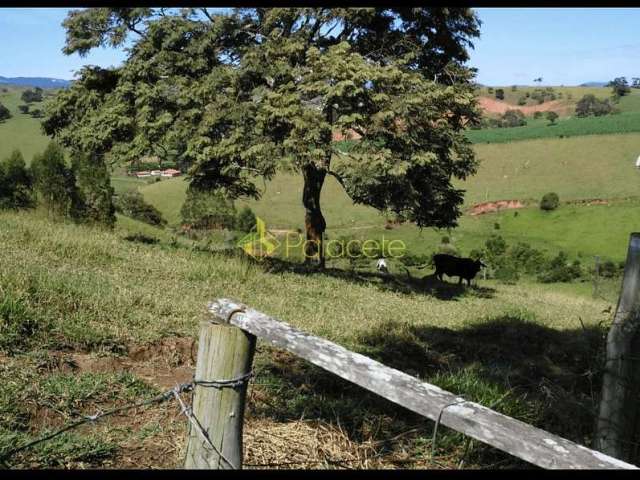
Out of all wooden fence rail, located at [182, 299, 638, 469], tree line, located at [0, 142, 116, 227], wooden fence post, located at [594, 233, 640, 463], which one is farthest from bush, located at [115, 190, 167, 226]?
wooden fence rail, located at [182, 299, 638, 469]

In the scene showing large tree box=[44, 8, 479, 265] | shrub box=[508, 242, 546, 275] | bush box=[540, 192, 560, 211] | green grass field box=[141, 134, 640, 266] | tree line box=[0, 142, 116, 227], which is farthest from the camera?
bush box=[540, 192, 560, 211]

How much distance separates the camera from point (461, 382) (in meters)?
4.84

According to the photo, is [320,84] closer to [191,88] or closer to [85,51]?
[191,88]

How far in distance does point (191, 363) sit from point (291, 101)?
8456mm

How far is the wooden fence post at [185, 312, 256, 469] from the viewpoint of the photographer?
2.49 metres

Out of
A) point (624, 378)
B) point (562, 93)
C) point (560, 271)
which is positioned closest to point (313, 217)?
point (624, 378)

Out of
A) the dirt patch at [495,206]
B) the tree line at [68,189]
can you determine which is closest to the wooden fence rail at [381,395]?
the tree line at [68,189]

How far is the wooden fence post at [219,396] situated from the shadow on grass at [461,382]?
1466 mm

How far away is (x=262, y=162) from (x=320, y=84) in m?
2.01

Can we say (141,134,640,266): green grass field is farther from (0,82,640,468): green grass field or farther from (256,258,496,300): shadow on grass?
(0,82,640,468): green grass field

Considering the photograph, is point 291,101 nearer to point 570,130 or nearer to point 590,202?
point 590,202

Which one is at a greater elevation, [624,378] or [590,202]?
[624,378]

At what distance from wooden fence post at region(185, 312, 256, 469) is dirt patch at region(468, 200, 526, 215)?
45223 mm

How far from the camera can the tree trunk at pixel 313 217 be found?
1619cm
